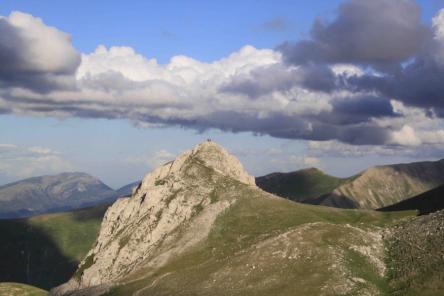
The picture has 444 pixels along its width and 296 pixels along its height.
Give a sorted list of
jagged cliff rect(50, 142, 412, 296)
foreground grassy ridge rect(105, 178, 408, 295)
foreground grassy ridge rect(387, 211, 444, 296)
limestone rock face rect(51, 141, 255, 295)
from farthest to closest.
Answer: limestone rock face rect(51, 141, 255, 295), jagged cliff rect(50, 142, 412, 296), foreground grassy ridge rect(105, 178, 408, 295), foreground grassy ridge rect(387, 211, 444, 296)

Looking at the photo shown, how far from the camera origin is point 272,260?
93.9m

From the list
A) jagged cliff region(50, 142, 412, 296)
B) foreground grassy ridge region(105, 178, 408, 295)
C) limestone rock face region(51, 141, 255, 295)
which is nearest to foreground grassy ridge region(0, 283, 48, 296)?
limestone rock face region(51, 141, 255, 295)

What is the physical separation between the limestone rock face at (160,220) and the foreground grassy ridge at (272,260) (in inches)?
231

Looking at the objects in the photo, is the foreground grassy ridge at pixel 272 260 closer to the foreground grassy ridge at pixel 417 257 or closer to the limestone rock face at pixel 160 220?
the foreground grassy ridge at pixel 417 257

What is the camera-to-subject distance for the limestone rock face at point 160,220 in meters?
127

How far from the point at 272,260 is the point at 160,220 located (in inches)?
1973

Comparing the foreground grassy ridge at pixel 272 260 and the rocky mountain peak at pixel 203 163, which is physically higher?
the rocky mountain peak at pixel 203 163

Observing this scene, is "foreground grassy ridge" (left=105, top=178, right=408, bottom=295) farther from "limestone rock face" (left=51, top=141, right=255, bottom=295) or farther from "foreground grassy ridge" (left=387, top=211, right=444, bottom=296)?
"limestone rock face" (left=51, top=141, right=255, bottom=295)

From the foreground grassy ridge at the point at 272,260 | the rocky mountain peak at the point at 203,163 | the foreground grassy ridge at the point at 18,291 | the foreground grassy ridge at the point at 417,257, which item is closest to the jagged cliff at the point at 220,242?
the foreground grassy ridge at the point at 272,260

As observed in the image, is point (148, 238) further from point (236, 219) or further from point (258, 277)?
point (258, 277)

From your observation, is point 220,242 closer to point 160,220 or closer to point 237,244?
point 237,244

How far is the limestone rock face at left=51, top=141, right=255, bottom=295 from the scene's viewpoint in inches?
5007

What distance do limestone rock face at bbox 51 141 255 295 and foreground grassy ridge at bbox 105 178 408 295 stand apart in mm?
5877

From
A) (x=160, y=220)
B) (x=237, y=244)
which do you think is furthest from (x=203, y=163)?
(x=237, y=244)
